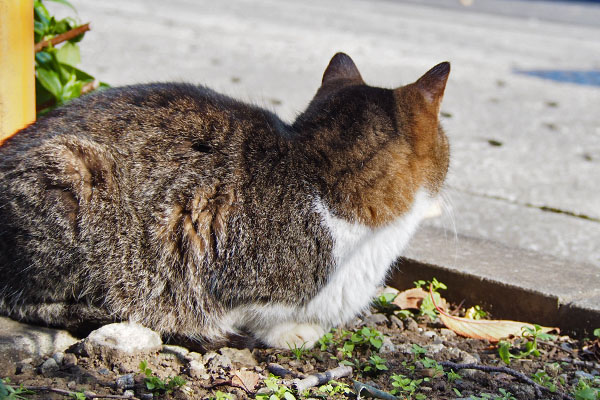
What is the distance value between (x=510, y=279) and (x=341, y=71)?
1085mm

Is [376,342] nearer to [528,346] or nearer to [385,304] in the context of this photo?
[385,304]

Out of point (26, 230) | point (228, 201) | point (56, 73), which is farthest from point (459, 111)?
point (26, 230)

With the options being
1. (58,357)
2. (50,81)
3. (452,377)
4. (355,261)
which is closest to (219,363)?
(58,357)

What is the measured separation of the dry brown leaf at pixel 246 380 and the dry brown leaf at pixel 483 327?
2.91 feet

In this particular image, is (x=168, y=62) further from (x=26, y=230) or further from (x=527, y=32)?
(x=527, y=32)

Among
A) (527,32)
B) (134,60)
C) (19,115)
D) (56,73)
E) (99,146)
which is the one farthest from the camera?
(527,32)

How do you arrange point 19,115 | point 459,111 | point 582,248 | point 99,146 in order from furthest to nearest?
1. point 459,111
2. point 582,248
3. point 19,115
4. point 99,146

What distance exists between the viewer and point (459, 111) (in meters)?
6.27

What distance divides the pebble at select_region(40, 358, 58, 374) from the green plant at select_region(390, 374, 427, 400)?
103 cm

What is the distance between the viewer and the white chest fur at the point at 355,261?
253cm

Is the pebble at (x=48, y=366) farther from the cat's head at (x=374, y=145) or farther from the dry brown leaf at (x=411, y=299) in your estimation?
the dry brown leaf at (x=411, y=299)

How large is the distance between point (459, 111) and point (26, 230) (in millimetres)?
4606

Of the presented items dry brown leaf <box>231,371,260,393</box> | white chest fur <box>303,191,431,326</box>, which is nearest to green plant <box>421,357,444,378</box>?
white chest fur <box>303,191,431,326</box>

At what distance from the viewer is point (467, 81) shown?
7.65m
